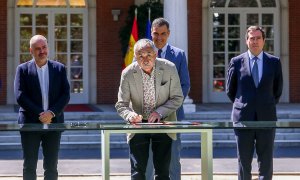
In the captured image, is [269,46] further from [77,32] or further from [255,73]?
[255,73]

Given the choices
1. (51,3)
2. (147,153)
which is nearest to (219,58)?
(51,3)

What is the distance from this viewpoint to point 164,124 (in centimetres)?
584

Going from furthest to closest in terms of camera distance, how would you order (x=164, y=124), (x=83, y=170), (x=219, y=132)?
1. (x=219, y=132)
2. (x=83, y=170)
3. (x=164, y=124)

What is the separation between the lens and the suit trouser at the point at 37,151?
652 centimetres

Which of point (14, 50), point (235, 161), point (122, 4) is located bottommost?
point (235, 161)

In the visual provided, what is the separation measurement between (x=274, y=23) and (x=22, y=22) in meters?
7.13

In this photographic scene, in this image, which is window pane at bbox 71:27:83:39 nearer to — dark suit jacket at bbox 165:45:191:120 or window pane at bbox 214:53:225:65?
window pane at bbox 214:53:225:65

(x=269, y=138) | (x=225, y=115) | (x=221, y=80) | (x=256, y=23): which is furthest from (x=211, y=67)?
(x=269, y=138)

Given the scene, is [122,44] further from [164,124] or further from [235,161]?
[164,124]

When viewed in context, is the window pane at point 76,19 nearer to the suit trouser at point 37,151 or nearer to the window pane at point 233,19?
the window pane at point 233,19

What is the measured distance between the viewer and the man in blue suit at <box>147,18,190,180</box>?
6.73 metres

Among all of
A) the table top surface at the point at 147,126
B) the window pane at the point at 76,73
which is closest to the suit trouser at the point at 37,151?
the table top surface at the point at 147,126

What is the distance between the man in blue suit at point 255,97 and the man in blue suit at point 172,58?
1.51ft

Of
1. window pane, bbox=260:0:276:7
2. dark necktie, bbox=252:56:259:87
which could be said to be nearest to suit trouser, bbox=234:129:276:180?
dark necktie, bbox=252:56:259:87
